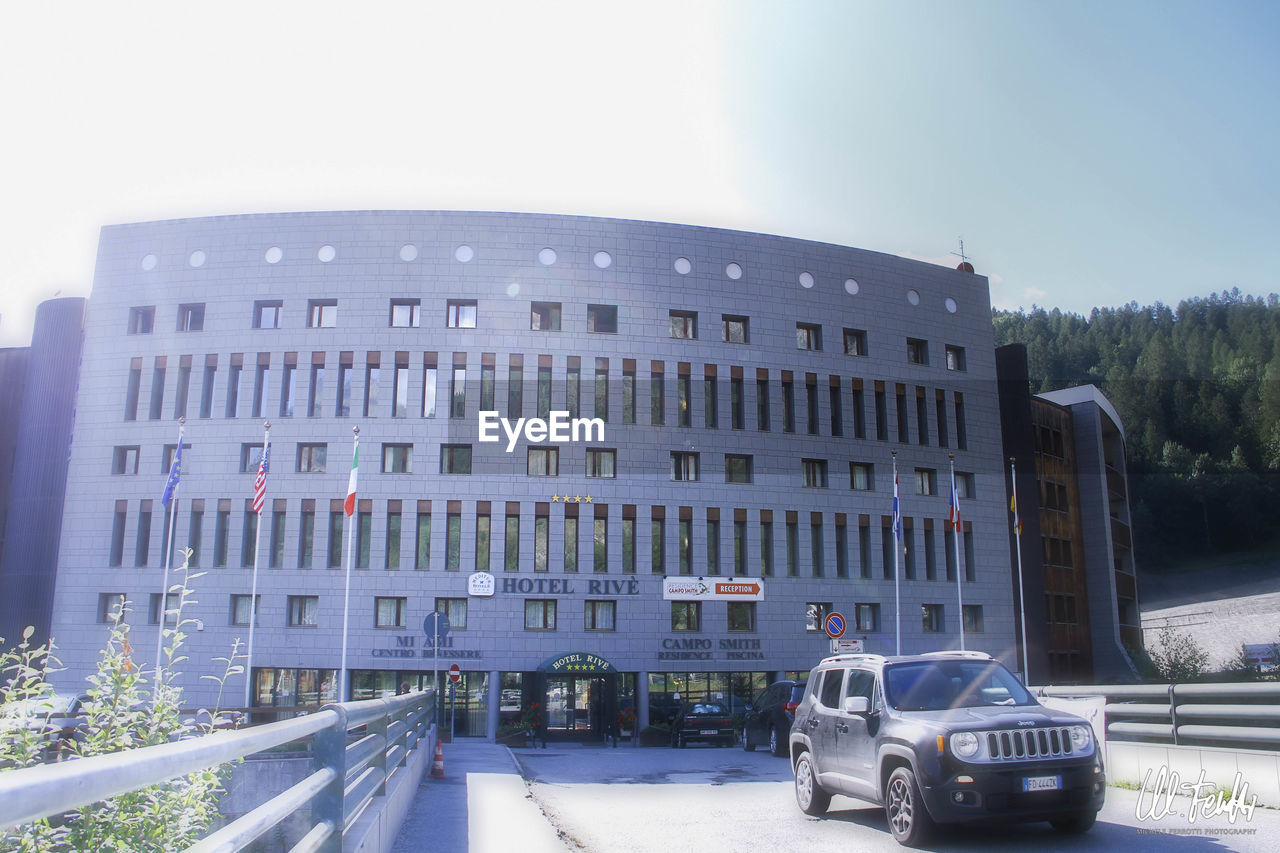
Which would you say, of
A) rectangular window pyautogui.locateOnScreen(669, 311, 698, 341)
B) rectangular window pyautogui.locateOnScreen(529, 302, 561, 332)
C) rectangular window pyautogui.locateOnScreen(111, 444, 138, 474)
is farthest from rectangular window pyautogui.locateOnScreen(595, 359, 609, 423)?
rectangular window pyautogui.locateOnScreen(111, 444, 138, 474)

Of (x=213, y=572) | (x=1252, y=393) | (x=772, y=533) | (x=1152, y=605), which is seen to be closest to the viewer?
(x=213, y=572)

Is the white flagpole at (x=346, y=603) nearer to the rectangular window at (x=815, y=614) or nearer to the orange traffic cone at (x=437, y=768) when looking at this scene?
the orange traffic cone at (x=437, y=768)

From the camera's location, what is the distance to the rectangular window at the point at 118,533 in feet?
147

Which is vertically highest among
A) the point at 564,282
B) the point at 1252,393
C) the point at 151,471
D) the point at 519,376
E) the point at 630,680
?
the point at 1252,393

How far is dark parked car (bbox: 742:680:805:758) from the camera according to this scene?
25625 millimetres

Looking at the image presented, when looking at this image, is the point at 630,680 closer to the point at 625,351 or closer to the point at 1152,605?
the point at 625,351

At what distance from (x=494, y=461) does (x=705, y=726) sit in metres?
14.9

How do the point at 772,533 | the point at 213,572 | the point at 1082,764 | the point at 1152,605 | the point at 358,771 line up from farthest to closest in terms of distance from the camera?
the point at 1152,605 → the point at 772,533 → the point at 213,572 → the point at 1082,764 → the point at 358,771

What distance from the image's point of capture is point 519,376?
45.5m

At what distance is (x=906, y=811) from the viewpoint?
32.7 feet

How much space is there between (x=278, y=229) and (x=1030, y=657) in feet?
136

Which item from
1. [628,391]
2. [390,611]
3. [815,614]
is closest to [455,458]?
[390,611]

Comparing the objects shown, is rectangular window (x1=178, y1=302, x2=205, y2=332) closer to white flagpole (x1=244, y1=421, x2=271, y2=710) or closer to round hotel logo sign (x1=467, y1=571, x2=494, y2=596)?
white flagpole (x1=244, y1=421, x2=271, y2=710)

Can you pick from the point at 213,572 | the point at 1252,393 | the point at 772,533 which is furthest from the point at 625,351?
the point at 1252,393
